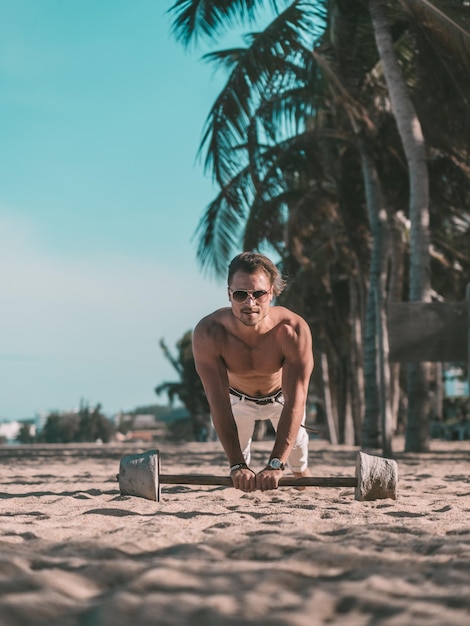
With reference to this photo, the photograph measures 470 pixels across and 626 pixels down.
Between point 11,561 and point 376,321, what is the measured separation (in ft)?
34.8

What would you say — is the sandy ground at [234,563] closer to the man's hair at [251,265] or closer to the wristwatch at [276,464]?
the wristwatch at [276,464]

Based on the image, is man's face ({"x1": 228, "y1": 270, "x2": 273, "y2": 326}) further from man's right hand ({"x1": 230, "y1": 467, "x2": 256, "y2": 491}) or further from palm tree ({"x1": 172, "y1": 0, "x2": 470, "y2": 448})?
palm tree ({"x1": 172, "y1": 0, "x2": 470, "y2": 448})

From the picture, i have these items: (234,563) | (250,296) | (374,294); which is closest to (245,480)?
(250,296)

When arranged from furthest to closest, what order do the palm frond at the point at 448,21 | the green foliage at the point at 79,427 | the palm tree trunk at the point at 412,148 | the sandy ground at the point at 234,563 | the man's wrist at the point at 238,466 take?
the green foliage at the point at 79,427 < the palm tree trunk at the point at 412,148 < the palm frond at the point at 448,21 < the man's wrist at the point at 238,466 < the sandy ground at the point at 234,563

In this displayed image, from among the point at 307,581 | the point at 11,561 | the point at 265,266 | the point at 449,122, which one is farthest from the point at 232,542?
the point at 449,122

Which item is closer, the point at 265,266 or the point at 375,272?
the point at 265,266

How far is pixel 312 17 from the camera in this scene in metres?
12.0

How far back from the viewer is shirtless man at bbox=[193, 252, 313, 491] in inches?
183

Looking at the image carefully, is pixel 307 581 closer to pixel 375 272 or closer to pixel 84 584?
pixel 84 584

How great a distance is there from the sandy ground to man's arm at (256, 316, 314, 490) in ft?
1.30

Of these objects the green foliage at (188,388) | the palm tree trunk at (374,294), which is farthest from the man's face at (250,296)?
the green foliage at (188,388)

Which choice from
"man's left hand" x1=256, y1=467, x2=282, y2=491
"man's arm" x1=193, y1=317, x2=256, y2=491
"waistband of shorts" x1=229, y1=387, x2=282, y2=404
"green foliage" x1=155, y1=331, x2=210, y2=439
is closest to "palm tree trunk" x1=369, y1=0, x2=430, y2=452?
"waistband of shorts" x1=229, y1=387, x2=282, y2=404

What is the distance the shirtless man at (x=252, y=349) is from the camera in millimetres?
4648

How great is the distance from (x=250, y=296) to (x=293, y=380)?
620 mm
